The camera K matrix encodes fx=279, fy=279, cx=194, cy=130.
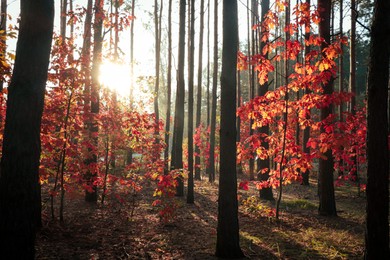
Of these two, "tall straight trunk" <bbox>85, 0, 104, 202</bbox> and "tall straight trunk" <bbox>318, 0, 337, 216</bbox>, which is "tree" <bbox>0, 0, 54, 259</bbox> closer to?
"tall straight trunk" <bbox>85, 0, 104, 202</bbox>

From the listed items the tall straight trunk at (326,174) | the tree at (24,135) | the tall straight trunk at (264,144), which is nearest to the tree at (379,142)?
the tall straight trunk at (326,174)

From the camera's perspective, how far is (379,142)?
428cm

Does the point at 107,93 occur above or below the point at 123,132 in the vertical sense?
above

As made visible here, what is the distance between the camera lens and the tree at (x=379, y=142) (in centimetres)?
423

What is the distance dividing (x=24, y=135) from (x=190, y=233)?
506 centimetres

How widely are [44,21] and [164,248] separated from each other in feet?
16.4

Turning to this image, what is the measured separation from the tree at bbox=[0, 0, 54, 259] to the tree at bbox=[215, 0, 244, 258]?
122 inches

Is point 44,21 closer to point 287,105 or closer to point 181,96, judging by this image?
point 287,105

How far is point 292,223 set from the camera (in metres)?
8.19

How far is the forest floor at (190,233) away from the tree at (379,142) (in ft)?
5.16

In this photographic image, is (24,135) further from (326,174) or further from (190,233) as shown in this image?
(326,174)

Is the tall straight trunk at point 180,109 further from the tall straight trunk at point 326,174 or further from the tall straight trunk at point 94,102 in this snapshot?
the tall straight trunk at point 326,174

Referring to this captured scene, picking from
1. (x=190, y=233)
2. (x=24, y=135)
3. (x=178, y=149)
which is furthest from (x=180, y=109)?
(x=24, y=135)

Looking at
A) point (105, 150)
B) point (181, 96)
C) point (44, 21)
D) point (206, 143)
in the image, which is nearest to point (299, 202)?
point (181, 96)
